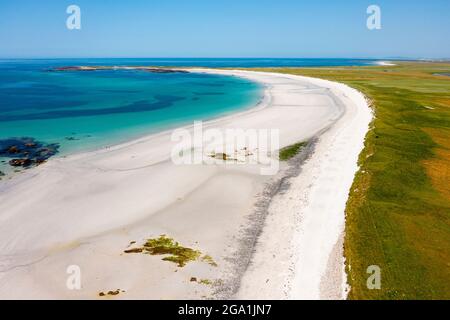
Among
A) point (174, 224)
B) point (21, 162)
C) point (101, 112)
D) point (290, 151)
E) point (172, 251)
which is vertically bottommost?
point (172, 251)

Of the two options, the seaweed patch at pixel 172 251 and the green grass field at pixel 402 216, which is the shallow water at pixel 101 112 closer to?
the seaweed patch at pixel 172 251

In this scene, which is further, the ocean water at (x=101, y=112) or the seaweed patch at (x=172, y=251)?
the ocean water at (x=101, y=112)

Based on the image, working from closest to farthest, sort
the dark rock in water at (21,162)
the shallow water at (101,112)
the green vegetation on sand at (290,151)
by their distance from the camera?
→ the dark rock in water at (21,162)
the green vegetation on sand at (290,151)
the shallow water at (101,112)

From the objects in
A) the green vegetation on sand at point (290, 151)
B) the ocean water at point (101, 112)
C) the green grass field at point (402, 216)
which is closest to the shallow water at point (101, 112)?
the ocean water at point (101, 112)

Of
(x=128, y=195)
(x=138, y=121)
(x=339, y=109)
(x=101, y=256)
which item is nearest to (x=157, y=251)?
(x=101, y=256)

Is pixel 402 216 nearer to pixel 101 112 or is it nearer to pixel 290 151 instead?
pixel 290 151

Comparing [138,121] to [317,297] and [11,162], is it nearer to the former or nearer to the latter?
[11,162]

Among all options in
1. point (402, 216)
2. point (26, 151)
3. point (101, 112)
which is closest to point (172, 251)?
point (402, 216)
